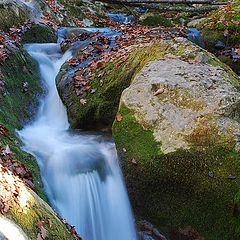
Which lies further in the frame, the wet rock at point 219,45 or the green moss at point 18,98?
the wet rock at point 219,45

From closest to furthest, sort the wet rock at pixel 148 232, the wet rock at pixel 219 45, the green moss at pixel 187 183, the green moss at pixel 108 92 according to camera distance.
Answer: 1. the green moss at pixel 187 183
2. the wet rock at pixel 148 232
3. the green moss at pixel 108 92
4. the wet rock at pixel 219 45

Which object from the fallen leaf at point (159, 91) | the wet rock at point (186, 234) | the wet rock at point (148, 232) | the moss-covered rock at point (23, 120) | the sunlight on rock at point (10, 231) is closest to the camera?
the sunlight on rock at point (10, 231)

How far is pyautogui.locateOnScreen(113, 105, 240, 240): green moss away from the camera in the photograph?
167 inches

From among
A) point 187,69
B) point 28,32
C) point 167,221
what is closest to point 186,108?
point 187,69

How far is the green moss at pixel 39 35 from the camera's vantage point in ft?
32.0

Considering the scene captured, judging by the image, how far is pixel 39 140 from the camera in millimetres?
5871

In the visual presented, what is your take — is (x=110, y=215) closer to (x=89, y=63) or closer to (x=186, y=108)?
(x=186, y=108)

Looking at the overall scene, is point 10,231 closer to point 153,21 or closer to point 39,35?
point 39,35

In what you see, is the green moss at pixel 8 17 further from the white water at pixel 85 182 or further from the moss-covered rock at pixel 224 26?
the moss-covered rock at pixel 224 26

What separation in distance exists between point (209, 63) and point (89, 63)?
2595 millimetres

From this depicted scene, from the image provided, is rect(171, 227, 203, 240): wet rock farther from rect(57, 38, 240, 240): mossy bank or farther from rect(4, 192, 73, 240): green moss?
rect(4, 192, 73, 240): green moss

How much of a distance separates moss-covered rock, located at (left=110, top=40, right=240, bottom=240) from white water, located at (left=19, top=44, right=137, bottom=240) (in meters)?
0.29

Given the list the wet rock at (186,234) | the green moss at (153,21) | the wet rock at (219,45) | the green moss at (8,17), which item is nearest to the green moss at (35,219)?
the wet rock at (186,234)

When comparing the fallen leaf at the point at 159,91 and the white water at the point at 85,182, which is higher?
the fallen leaf at the point at 159,91
